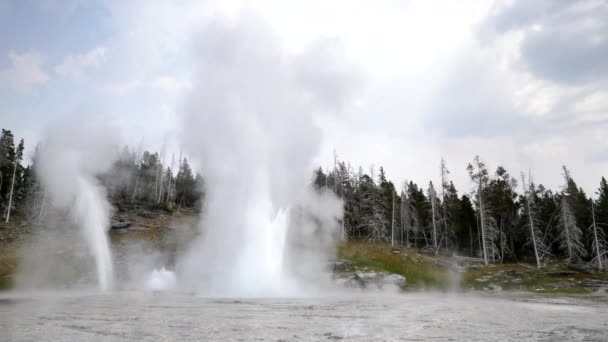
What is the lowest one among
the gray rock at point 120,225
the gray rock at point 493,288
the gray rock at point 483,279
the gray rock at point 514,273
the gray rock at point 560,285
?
the gray rock at point 493,288

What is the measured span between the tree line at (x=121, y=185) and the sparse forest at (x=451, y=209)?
231 millimetres

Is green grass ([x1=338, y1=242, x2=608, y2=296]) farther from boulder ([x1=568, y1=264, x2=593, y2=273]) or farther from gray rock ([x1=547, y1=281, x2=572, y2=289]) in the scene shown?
boulder ([x1=568, y1=264, x2=593, y2=273])

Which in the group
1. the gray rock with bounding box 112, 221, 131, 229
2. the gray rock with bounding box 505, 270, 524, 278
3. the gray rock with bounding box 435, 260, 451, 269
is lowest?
the gray rock with bounding box 505, 270, 524, 278

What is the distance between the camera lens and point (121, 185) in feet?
292

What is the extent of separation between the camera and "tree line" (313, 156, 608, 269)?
192 feet

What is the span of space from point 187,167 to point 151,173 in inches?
413

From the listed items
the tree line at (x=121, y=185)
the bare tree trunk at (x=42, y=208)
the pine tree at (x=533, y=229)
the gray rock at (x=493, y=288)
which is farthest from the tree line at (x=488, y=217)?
the bare tree trunk at (x=42, y=208)

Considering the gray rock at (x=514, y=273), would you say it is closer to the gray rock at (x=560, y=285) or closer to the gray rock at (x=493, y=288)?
the gray rock at (x=560, y=285)

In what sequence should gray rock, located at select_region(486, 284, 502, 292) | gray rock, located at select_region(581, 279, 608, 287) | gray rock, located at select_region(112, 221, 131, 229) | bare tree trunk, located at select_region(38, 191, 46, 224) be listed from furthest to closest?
gray rock, located at select_region(112, 221, 131, 229)
bare tree trunk, located at select_region(38, 191, 46, 224)
gray rock, located at select_region(486, 284, 502, 292)
gray rock, located at select_region(581, 279, 608, 287)

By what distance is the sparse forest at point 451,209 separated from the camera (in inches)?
2298

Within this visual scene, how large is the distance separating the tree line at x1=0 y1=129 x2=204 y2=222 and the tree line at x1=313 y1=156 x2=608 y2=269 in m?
33.8

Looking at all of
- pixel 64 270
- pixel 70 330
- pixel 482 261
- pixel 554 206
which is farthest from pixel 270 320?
pixel 554 206

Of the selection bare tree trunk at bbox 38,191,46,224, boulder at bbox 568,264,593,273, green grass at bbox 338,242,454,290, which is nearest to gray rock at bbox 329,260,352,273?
green grass at bbox 338,242,454,290

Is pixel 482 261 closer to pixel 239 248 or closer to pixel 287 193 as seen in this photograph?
pixel 287 193
